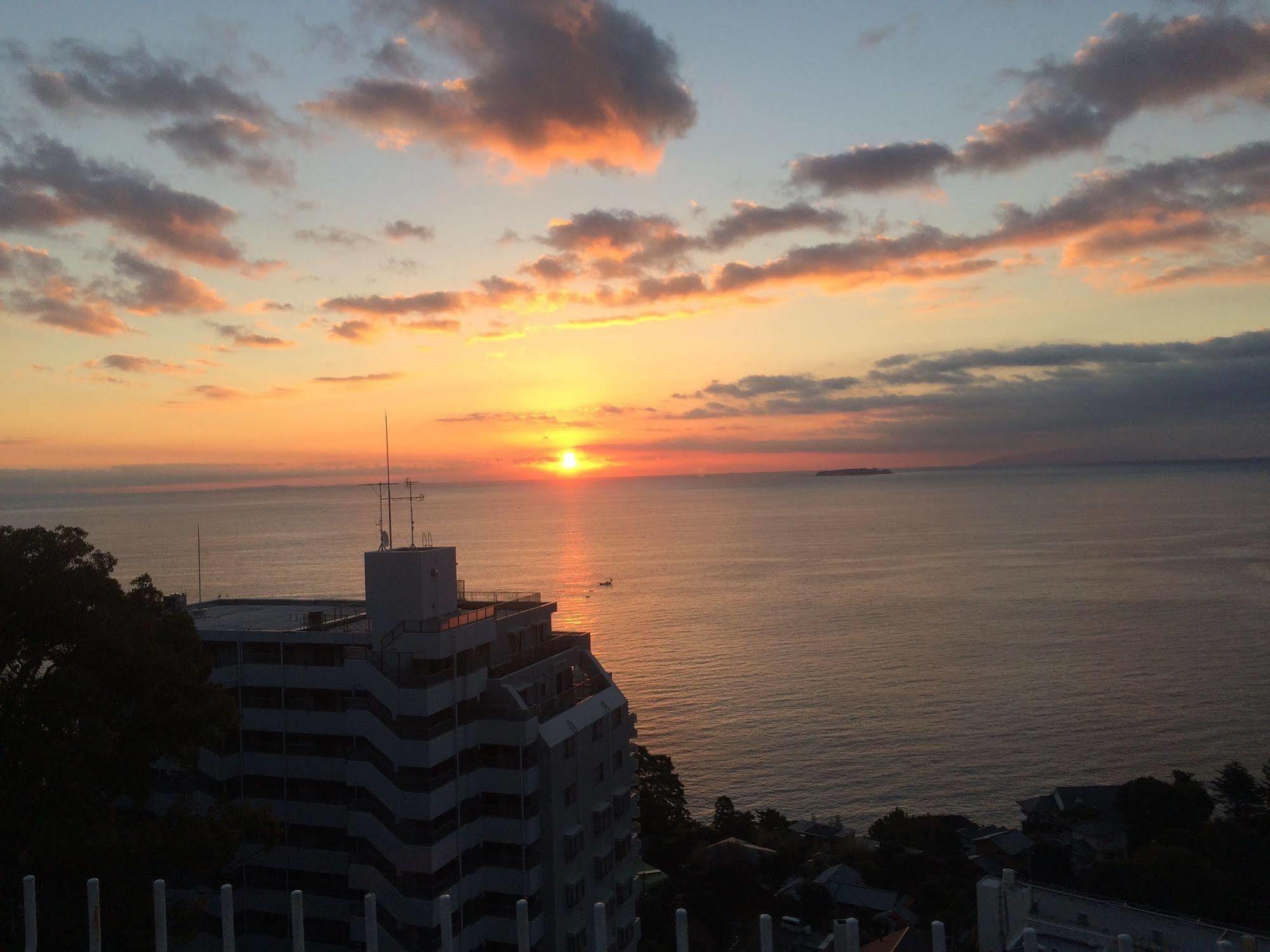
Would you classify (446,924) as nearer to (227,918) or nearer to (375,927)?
(375,927)

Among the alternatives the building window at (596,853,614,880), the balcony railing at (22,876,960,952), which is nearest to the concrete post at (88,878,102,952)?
the balcony railing at (22,876,960,952)

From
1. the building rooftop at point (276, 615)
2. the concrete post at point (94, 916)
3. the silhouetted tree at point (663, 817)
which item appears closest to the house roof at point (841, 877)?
the silhouetted tree at point (663, 817)

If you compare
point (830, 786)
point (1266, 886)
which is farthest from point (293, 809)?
point (830, 786)

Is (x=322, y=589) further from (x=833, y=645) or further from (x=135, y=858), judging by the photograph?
(x=135, y=858)

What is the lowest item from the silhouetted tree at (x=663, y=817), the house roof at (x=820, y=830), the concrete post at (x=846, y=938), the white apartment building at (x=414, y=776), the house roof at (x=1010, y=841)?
the house roof at (x=820, y=830)

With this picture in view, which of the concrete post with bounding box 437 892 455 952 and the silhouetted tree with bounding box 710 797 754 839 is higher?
the concrete post with bounding box 437 892 455 952

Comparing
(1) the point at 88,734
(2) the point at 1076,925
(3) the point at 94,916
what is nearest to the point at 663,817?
(2) the point at 1076,925

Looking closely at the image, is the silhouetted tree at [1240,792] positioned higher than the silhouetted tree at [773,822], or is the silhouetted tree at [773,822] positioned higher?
the silhouetted tree at [1240,792]

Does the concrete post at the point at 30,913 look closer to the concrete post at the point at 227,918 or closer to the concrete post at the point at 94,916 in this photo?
the concrete post at the point at 94,916

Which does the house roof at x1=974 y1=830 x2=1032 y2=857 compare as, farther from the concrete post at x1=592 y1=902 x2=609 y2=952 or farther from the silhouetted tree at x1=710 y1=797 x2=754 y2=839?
the concrete post at x1=592 y1=902 x2=609 y2=952
